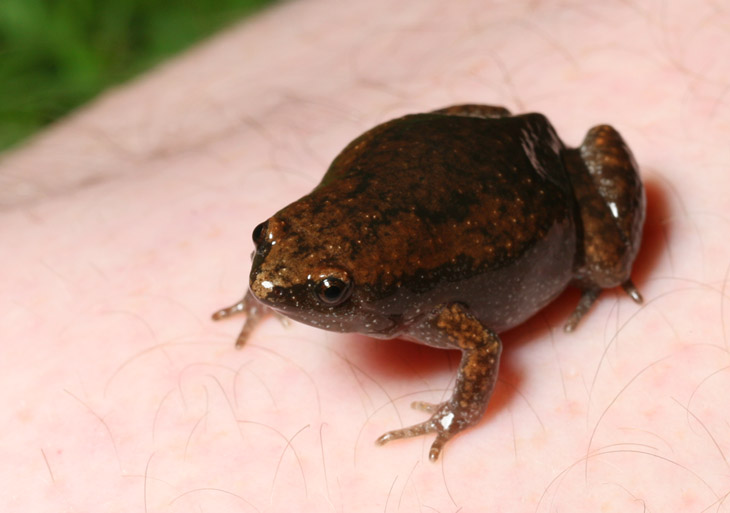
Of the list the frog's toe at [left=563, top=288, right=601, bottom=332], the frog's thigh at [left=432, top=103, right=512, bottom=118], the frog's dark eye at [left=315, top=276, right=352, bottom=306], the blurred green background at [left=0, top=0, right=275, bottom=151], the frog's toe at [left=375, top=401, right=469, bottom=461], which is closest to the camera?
the frog's dark eye at [left=315, top=276, right=352, bottom=306]

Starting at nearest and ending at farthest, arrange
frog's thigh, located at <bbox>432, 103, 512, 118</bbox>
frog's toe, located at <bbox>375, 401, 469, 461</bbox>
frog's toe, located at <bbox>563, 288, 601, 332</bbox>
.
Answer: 1. frog's toe, located at <bbox>375, 401, 469, 461</bbox>
2. frog's toe, located at <bbox>563, 288, 601, 332</bbox>
3. frog's thigh, located at <bbox>432, 103, 512, 118</bbox>

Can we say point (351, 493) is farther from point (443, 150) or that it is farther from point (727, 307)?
point (727, 307)

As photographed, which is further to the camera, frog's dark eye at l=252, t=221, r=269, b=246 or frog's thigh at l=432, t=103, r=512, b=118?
frog's thigh at l=432, t=103, r=512, b=118

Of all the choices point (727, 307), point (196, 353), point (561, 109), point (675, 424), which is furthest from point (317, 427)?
point (561, 109)

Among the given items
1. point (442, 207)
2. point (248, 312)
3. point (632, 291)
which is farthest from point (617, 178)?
point (248, 312)

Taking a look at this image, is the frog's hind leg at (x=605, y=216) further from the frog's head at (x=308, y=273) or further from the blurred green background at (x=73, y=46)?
the blurred green background at (x=73, y=46)

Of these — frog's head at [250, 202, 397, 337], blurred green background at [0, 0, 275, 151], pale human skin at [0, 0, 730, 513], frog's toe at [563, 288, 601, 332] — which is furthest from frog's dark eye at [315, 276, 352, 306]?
blurred green background at [0, 0, 275, 151]

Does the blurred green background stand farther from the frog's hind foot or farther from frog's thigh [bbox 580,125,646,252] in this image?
the frog's hind foot
